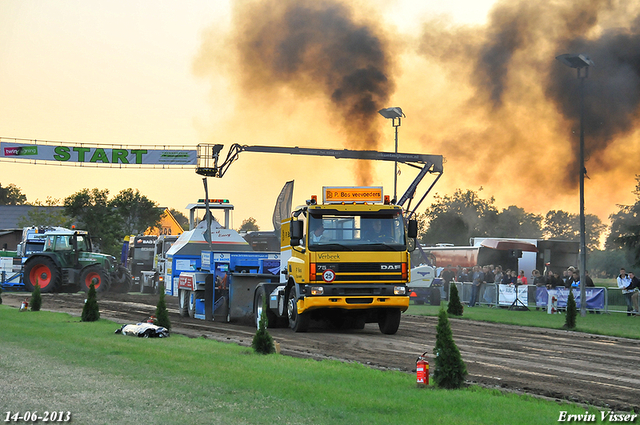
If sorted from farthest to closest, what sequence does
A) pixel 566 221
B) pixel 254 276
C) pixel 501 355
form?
pixel 566 221 → pixel 254 276 → pixel 501 355

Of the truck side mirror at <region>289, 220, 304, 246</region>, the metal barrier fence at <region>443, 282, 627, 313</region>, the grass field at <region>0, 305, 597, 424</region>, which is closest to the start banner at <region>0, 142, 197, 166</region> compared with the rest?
the metal barrier fence at <region>443, 282, 627, 313</region>

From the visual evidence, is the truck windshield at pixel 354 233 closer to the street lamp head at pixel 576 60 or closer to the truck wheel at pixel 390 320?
the truck wheel at pixel 390 320

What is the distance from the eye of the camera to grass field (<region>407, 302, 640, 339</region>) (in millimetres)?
21484

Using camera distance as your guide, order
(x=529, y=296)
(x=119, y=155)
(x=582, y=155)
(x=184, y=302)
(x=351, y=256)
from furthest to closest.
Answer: (x=119, y=155) → (x=529, y=296) → (x=582, y=155) → (x=184, y=302) → (x=351, y=256)

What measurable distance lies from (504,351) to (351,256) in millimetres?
4227

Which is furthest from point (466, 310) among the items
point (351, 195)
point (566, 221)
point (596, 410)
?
point (566, 221)

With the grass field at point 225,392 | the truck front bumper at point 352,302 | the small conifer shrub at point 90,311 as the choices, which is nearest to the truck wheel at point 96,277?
the small conifer shrub at point 90,311

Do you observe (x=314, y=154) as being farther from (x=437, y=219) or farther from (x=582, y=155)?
(x=437, y=219)

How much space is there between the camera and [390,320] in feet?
62.3

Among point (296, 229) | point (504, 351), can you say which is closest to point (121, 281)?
point (296, 229)

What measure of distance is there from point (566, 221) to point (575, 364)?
132188 mm

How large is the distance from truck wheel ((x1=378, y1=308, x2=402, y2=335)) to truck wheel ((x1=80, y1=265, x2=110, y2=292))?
21487mm

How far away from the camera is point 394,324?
746 inches

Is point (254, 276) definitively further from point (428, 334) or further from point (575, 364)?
point (575, 364)
